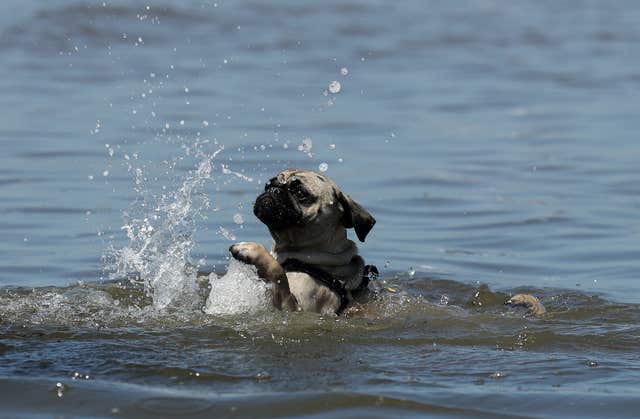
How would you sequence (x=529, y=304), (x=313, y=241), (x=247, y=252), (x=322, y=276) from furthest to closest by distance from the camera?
(x=529, y=304)
(x=313, y=241)
(x=322, y=276)
(x=247, y=252)

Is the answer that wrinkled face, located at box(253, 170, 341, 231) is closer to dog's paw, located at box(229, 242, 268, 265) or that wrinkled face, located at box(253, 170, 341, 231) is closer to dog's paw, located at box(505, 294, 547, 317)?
dog's paw, located at box(229, 242, 268, 265)

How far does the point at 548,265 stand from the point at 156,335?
485cm

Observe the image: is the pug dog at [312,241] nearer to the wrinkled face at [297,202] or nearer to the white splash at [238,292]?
the wrinkled face at [297,202]

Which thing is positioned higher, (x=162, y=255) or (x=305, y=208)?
(x=305, y=208)

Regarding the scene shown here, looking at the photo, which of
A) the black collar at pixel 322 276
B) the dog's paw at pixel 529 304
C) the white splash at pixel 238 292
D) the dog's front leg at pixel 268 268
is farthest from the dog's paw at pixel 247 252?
the dog's paw at pixel 529 304

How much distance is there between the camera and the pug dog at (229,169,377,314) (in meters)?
8.78

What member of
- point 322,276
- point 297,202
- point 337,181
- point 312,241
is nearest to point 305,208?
point 297,202

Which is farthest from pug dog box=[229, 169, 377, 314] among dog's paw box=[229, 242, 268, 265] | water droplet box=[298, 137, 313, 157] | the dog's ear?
water droplet box=[298, 137, 313, 157]

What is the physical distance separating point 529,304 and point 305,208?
72.8 inches

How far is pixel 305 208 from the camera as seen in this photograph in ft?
29.4

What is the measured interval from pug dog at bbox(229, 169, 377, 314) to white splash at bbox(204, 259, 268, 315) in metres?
0.12

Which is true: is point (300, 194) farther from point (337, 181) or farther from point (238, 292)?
point (337, 181)

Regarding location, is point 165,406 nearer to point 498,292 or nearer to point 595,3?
point 498,292

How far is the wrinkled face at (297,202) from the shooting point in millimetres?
8742
